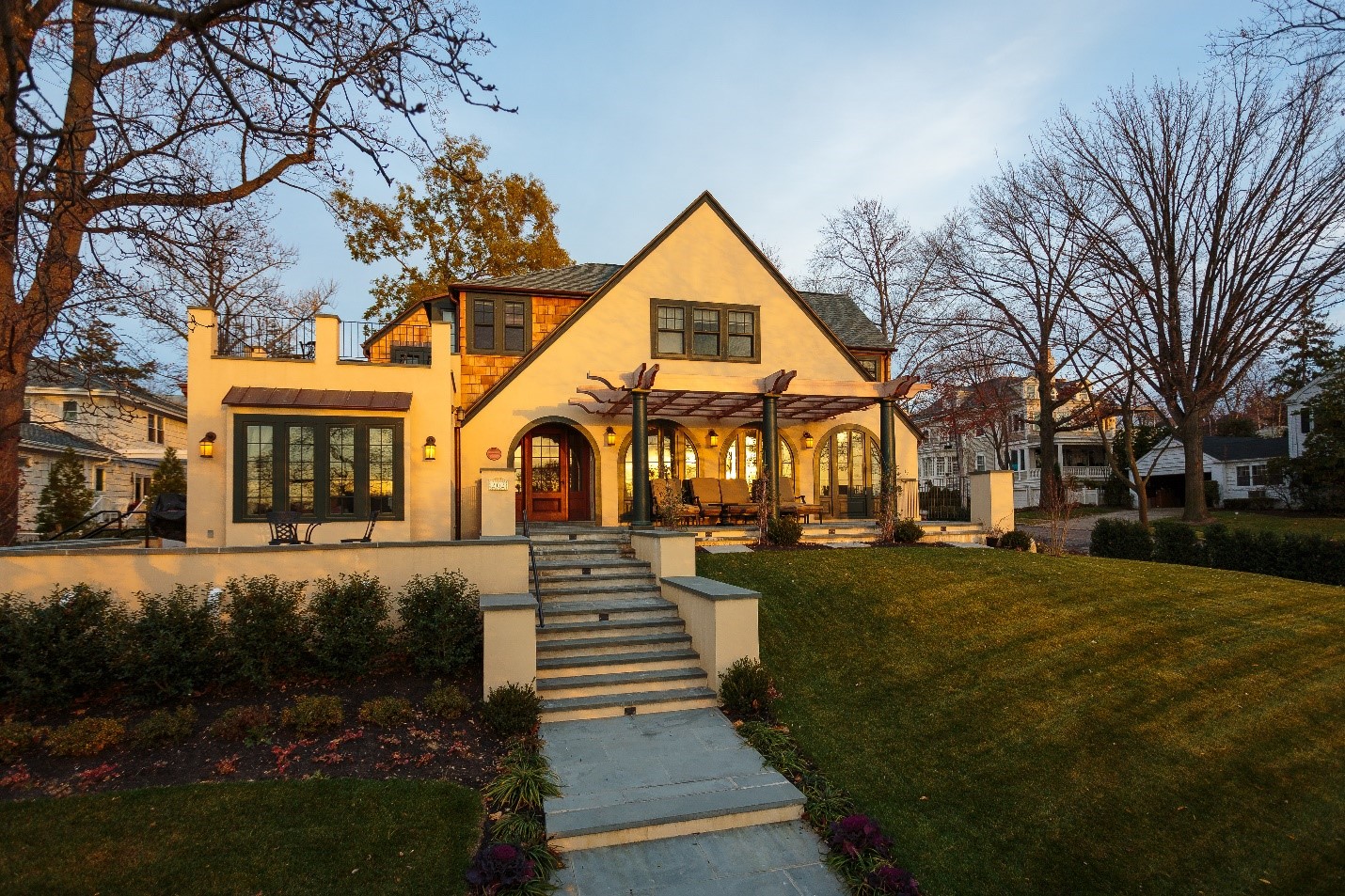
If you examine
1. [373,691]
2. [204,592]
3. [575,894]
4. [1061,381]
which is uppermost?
[1061,381]

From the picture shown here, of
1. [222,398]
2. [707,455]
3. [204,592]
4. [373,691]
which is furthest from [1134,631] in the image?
[222,398]

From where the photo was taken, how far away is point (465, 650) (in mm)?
7453

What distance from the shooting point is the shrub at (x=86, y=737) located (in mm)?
5621

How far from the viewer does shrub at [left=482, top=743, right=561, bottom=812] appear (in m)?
5.47

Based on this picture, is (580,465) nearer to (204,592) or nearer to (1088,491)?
(204,592)

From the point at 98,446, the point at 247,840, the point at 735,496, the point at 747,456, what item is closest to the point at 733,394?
the point at 735,496

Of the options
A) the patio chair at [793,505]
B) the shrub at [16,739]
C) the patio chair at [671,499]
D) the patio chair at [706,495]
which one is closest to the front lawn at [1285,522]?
the patio chair at [793,505]

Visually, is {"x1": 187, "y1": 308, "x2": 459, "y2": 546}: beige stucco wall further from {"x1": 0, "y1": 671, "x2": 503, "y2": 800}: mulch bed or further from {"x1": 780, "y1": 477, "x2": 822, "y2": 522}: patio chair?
{"x1": 780, "y1": 477, "x2": 822, "y2": 522}: patio chair

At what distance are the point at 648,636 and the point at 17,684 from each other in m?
5.90

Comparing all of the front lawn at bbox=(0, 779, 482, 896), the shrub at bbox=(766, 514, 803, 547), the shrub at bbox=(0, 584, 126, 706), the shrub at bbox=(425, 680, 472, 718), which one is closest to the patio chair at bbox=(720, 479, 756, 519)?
the shrub at bbox=(766, 514, 803, 547)

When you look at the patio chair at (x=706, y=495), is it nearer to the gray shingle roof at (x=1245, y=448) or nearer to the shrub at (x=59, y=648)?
the shrub at (x=59, y=648)

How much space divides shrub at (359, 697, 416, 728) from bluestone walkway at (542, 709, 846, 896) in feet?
4.40

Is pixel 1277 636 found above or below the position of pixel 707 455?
below

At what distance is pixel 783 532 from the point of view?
12.8m
